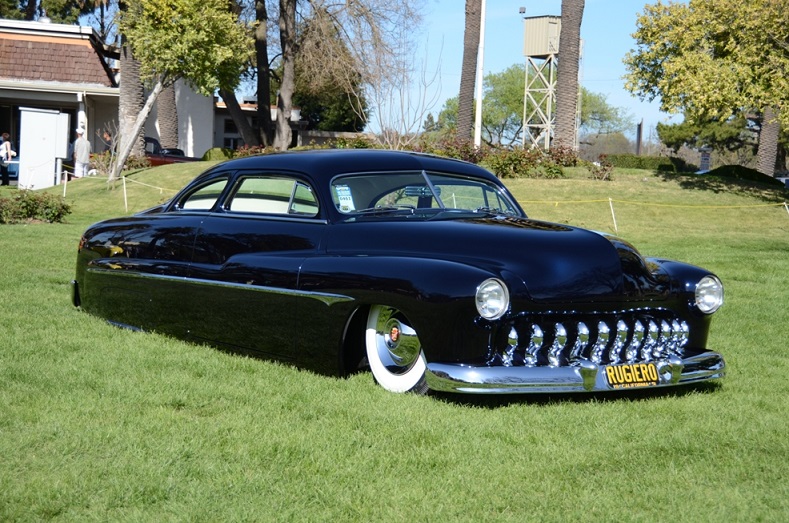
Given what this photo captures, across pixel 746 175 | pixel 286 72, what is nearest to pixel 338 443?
pixel 746 175

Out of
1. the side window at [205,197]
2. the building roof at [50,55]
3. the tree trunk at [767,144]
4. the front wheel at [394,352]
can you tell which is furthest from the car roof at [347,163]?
the tree trunk at [767,144]

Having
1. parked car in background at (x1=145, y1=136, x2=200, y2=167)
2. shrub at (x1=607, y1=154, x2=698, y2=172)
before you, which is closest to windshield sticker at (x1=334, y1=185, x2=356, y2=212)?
parked car in background at (x1=145, y1=136, x2=200, y2=167)

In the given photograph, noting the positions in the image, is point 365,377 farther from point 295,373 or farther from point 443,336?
point 443,336

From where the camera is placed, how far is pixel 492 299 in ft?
17.4

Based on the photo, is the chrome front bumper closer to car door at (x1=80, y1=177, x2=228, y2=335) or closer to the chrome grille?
the chrome grille

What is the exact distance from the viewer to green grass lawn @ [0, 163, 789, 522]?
12.7 ft

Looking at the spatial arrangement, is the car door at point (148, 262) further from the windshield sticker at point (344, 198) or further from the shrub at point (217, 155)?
the shrub at point (217, 155)

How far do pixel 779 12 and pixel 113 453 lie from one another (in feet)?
76.2

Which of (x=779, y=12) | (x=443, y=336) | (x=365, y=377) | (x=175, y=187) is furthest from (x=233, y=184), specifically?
(x=779, y=12)

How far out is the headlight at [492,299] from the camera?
529cm

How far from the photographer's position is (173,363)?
6.31 meters

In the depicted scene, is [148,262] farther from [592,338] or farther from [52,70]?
[52,70]

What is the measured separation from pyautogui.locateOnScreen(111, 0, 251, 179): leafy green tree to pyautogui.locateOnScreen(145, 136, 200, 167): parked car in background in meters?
5.02

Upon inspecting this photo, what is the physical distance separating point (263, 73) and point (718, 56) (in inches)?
617
